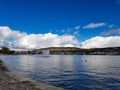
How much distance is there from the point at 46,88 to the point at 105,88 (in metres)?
10.1

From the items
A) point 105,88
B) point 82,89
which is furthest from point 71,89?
point 105,88

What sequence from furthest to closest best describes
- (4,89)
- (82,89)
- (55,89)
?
1. (82,89)
2. (55,89)
3. (4,89)

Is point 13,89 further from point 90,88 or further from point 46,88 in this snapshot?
point 90,88

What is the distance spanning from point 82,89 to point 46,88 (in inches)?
291

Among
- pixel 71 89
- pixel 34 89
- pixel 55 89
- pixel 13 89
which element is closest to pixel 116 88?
pixel 71 89

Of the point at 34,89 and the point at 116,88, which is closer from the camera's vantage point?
the point at 34,89

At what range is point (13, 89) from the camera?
755 inches

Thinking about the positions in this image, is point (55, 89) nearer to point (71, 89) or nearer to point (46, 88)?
point (46, 88)

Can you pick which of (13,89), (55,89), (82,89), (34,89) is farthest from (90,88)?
(13,89)

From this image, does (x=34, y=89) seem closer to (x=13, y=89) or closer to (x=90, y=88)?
(x=13, y=89)

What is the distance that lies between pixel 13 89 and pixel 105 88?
14.0 m

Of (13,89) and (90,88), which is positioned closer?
(13,89)

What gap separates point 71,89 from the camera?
2736cm

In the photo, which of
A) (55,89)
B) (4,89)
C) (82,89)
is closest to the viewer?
(4,89)
